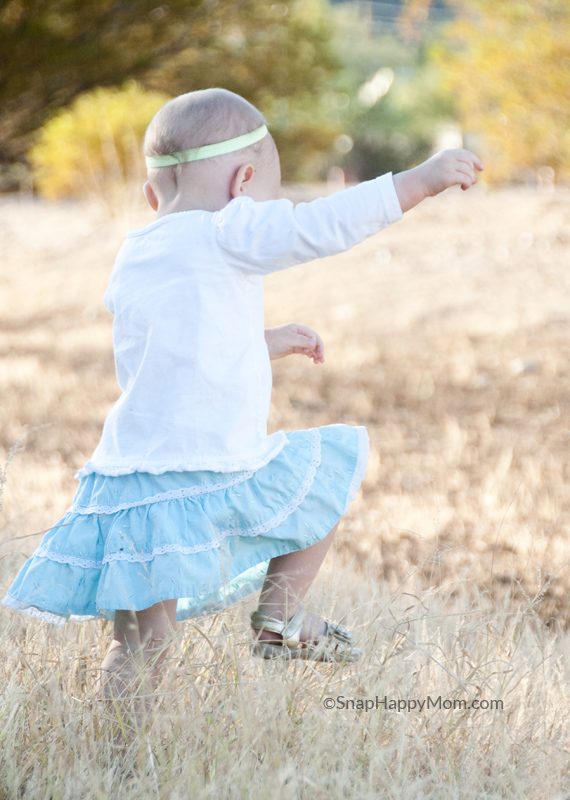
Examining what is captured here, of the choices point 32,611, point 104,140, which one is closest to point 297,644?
point 32,611

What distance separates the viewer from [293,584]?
1825mm

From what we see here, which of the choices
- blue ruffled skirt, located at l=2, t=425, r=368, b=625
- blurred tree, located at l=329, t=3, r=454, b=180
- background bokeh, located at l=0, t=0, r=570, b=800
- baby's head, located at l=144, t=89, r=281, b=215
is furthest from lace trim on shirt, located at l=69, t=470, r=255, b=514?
blurred tree, located at l=329, t=3, r=454, b=180

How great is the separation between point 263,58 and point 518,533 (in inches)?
424

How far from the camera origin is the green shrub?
11266mm

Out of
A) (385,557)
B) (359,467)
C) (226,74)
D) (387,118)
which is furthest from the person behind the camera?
(387,118)

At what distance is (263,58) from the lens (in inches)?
477

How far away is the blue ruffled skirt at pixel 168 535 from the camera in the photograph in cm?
161

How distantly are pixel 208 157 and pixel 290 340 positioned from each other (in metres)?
0.49

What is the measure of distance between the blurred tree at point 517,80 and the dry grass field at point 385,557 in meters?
1.87

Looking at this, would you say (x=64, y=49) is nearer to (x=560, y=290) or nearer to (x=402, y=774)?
(x=560, y=290)

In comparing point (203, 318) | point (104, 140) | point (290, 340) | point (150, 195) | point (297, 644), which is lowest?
point (104, 140)

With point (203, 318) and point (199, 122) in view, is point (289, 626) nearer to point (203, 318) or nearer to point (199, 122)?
point (203, 318)

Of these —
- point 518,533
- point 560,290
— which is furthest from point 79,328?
point 518,533

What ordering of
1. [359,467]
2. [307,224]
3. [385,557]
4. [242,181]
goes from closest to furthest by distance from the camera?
[307,224] < [242,181] < [359,467] < [385,557]
